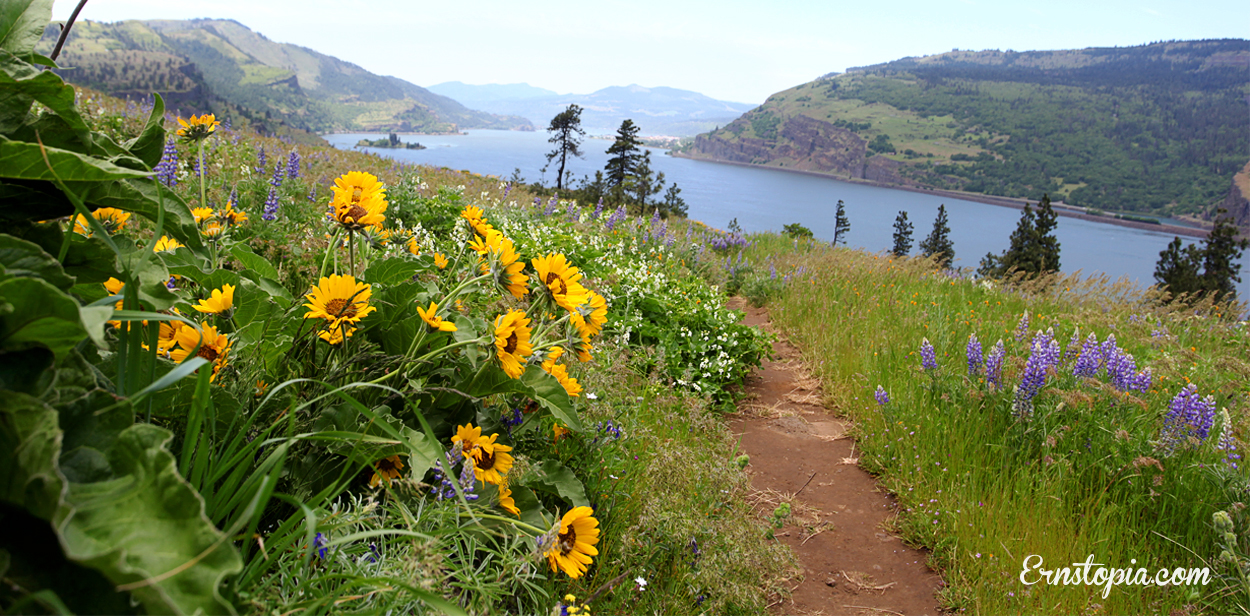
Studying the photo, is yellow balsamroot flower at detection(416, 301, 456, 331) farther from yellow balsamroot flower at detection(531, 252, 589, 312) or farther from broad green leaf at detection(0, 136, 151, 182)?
broad green leaf at detection(0, 136, 151, 182)

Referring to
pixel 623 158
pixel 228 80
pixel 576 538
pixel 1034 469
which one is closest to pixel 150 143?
pixel 576 538

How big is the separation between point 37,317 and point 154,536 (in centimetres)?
29

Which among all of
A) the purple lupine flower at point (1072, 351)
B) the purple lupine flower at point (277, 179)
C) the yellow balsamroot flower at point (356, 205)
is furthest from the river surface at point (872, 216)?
the yellow balsamroot flower at point (356, 205)

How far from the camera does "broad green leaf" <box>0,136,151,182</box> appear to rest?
2.41 ft

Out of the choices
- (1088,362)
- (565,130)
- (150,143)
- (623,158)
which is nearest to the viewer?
(150,143)

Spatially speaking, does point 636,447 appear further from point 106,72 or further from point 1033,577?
point 106,72

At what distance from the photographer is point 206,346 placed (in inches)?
56.9

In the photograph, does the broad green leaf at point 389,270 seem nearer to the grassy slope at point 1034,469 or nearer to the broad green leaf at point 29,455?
the broad green leaf at point 29,455

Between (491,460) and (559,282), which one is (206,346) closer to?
(491,460)

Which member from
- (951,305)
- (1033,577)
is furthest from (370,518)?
(951,305)

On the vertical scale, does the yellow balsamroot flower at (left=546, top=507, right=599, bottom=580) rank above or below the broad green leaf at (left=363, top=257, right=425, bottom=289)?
below

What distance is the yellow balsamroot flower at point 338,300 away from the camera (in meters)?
1.42

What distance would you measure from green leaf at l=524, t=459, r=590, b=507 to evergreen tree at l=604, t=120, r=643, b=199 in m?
16.3

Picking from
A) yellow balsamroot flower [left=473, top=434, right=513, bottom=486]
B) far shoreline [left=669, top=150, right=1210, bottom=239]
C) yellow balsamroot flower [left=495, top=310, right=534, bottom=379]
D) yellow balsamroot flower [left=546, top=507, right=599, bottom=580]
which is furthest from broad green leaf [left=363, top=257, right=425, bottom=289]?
far shoreline [left=669, top=150, right=1210, bottom=239]
